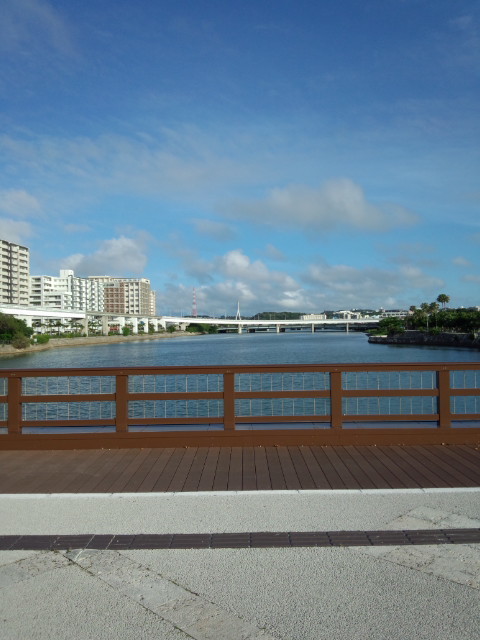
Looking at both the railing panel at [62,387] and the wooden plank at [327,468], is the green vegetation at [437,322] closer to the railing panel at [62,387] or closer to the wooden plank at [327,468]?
the railing panel at [62,387]

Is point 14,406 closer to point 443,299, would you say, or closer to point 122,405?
point 122,405

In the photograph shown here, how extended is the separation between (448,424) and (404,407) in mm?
12072

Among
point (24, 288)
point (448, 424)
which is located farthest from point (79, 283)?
point (448, 424)

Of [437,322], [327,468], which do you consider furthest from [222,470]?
[437,322]

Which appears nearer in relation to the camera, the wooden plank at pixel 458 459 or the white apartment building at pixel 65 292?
the wooden plank at pixel 458 459

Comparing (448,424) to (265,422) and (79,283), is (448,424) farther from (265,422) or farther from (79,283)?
(79,283)

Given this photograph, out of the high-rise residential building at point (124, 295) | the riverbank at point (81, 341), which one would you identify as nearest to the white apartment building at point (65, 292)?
the high-rise residential building at point (124, 295)

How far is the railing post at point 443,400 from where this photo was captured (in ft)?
21.6

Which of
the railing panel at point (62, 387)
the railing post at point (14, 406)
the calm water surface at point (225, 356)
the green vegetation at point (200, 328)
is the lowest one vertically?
the calm water surface at point (225, 356)

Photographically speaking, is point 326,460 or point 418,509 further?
point 326,460

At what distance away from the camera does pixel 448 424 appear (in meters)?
6.55

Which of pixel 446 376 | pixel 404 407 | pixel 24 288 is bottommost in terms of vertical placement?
pixel 404 407

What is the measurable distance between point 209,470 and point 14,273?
442 ft

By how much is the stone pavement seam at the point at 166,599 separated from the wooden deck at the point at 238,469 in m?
1.42
